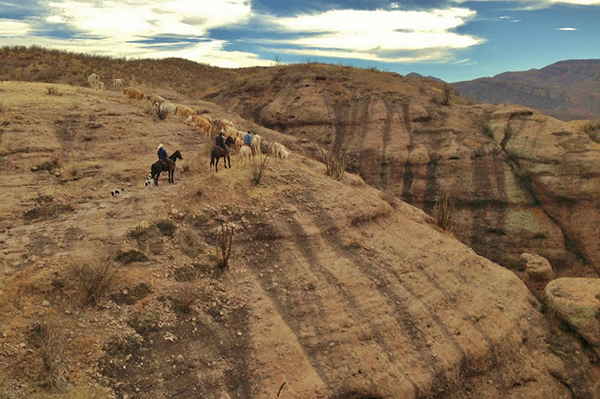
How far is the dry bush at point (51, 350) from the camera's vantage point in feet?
18.2

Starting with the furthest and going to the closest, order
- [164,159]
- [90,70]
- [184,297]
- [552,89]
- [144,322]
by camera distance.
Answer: [552,89] < [90,70] < [164,159] < [184,297] < [144,322]

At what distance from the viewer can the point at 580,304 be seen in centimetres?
1061

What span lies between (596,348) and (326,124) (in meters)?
18.0

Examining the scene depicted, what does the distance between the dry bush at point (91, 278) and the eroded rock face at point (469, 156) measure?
534 inches

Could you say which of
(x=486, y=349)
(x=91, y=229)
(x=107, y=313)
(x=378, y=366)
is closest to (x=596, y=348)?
(x=486, y=349)

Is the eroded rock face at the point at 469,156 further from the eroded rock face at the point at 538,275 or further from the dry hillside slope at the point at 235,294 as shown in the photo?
the dry hillside slope at the point at 235,294

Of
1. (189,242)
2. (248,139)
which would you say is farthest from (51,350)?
(248,139)

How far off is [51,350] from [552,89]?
131 meters

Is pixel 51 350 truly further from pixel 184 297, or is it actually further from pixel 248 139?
pixel 248 139

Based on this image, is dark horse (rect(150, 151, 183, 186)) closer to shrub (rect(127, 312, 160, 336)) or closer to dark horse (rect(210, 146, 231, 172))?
dark horse (rect(210, 146, 231, 172))

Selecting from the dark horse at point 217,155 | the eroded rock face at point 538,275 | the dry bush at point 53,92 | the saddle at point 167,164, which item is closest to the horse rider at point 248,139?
the dark horse at point 217,155

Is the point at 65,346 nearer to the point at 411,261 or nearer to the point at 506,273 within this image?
the point at 411,261

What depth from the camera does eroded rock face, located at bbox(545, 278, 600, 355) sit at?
1034cm

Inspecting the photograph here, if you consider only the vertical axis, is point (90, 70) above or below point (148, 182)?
above
